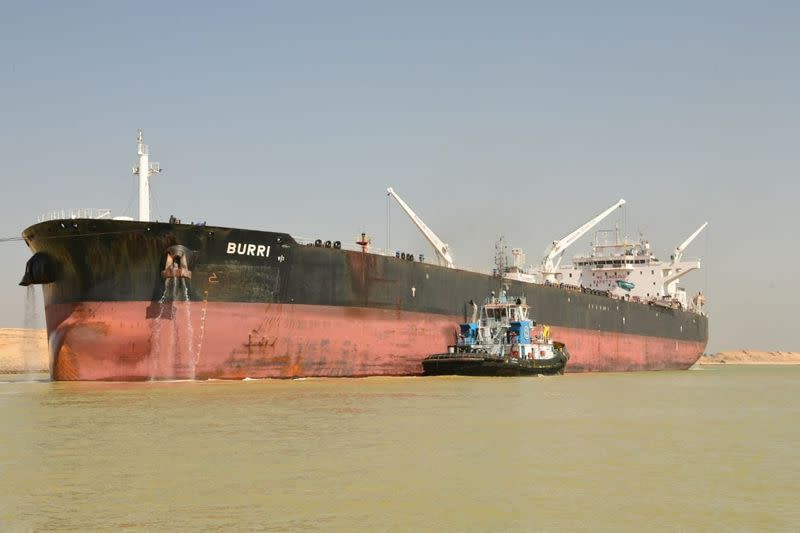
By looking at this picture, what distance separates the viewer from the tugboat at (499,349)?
31734mm

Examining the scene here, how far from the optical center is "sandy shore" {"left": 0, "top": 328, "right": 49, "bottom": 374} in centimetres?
5076

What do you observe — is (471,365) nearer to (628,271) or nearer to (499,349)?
(499,349)

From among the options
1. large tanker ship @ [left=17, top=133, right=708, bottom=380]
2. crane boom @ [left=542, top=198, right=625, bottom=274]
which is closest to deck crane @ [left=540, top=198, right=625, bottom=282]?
crane boom @ [left=542, top=198, right=625, bottom=274]

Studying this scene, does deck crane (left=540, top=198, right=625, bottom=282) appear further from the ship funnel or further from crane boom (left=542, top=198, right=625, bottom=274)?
the ship funnel

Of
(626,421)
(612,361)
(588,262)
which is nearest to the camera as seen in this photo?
(626,421)

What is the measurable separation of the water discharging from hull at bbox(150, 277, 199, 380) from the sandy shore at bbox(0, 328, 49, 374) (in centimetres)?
2653

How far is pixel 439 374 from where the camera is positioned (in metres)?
31.8

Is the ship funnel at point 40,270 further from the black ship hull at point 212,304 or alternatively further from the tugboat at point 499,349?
the tugboat at point 499,349

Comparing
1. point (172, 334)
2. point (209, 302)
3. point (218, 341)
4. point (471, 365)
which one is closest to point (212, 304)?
point (209, 302)

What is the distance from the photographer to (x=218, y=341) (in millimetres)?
25594

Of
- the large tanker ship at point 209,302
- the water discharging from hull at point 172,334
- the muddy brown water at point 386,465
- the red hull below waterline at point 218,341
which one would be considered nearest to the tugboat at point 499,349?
the large tanker ship at point 209,302

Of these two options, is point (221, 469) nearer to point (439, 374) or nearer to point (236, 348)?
point (236, 348)

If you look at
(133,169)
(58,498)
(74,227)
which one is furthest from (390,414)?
(133,169)

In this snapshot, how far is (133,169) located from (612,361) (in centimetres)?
2821
